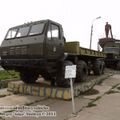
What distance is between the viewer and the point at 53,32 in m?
10.1

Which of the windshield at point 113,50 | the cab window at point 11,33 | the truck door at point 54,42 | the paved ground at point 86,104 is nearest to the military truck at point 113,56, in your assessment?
the windshield at point 113,50

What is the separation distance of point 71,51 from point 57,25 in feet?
5.42

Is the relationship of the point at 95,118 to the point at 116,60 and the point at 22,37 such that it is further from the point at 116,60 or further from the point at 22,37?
the point at 116,60

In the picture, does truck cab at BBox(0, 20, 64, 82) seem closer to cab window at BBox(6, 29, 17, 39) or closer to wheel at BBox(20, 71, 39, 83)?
cab window at BBox(6, 29, 17, 39)

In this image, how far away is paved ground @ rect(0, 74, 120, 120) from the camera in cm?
743

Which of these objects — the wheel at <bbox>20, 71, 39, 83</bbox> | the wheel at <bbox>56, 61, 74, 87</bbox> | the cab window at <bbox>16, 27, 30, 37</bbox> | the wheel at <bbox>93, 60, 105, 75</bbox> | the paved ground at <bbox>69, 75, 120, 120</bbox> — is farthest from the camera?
the wheel at <bbox>93, 60, 105, 75</bbox>

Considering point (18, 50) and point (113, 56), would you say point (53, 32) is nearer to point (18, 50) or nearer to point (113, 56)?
point (18, 50)

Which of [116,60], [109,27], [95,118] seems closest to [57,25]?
[95,118]

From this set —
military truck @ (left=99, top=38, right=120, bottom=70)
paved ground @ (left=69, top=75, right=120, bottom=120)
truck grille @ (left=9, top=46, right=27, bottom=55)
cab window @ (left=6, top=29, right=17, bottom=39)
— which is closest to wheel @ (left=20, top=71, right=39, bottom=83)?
cab window @ (left=6, top=29, right=17, bottom=39)

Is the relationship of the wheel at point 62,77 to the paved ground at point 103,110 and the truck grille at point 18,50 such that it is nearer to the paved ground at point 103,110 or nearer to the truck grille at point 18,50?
the paved ground at point 103,110

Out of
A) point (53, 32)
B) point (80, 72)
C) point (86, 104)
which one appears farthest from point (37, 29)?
point (86, 104)

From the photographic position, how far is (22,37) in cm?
→ 1038

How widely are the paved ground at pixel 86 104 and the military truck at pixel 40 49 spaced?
123cm

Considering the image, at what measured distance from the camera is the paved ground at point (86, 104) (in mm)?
7430
